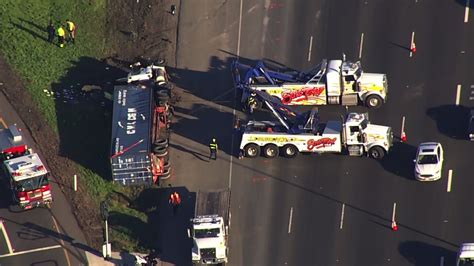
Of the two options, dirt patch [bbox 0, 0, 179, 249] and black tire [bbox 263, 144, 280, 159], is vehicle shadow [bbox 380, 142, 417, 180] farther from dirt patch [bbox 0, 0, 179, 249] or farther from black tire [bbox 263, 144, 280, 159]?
dirt patch [bbox 0, 0, 179, 249]

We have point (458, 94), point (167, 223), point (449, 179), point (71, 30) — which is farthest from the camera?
point (71, 30)

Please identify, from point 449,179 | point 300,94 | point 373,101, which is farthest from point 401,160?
point 300,94

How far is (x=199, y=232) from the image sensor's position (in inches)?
→ 2616

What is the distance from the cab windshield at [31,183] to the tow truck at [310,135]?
44.6 feet

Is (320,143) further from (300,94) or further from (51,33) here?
(51,33)

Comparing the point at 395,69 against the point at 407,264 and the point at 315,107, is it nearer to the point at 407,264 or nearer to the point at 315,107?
the point at 315,107

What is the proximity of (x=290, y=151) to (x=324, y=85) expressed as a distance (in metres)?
5.52

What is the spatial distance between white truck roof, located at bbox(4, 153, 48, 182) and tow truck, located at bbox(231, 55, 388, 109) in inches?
588

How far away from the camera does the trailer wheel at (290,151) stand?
71250mm

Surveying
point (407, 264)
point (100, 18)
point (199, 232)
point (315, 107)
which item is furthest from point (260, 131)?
point (100, 18)

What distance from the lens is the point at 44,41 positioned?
3236 inches

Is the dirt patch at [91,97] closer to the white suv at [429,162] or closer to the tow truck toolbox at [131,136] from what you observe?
the tow truck toolbox at [131,136]

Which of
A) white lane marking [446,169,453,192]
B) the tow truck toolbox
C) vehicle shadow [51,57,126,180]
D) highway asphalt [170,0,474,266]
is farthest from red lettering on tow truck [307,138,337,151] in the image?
vehicle shadow [51,57,126,180]

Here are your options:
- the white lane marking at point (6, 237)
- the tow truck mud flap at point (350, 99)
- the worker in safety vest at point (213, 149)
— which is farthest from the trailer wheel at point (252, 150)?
the white lane marking at point (6, 237)
